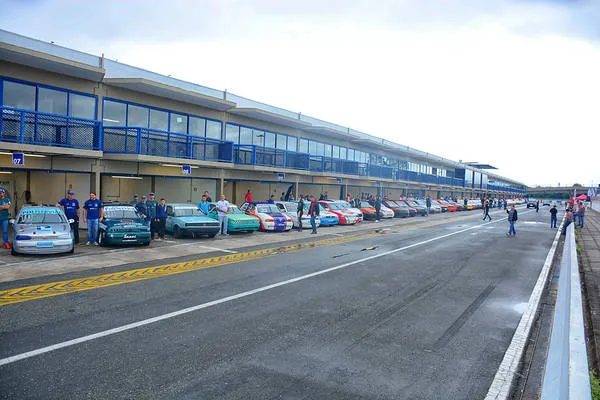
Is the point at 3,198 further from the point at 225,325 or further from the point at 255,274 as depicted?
the point at 225,325

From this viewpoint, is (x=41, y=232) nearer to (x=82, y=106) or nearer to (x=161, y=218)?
(x=161, y=218)

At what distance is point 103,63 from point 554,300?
19.4m

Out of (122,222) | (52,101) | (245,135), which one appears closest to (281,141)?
(245,135)

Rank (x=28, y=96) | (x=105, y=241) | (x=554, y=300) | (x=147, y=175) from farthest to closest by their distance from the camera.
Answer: (x=147, y=175) → (x=28, y=96) → (x=105, y=241) → (x=554, y=300)

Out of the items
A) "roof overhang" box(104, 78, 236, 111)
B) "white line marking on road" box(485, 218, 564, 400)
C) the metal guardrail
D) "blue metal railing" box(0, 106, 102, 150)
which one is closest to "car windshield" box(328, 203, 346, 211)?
"roof overhang" box(104, 78, 236, 111)

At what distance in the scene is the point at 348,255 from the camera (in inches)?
540

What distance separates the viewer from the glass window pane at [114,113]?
19031mm

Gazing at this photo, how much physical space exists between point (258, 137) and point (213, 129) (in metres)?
4.19

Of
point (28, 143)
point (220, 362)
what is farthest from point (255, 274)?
point (28, 143)

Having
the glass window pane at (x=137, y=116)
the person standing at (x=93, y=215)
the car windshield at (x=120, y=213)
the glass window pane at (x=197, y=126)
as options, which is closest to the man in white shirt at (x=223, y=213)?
the car windshield at (x=120, y=213)

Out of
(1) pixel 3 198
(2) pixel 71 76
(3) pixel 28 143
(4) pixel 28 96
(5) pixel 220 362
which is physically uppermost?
(2) pixel 71 76

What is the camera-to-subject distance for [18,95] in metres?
16.3

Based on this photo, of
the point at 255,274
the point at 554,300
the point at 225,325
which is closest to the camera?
the point at 225,325

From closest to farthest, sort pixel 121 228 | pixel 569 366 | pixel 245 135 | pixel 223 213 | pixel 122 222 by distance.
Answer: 1. pixel 569 366
2. pixel 121 228
3. pixel 122 222
4. pixel 223 213
5. pixel 245 135
